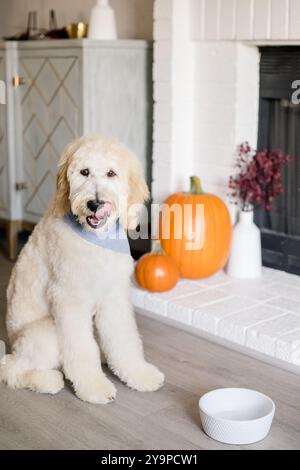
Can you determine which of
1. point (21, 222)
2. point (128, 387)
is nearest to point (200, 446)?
point (128, 387)

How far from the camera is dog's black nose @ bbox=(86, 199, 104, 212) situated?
2.21 metres

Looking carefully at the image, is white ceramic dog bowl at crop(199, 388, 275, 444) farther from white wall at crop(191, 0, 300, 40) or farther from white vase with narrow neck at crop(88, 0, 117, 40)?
white vase with narrow neck at crop(88, 0, 117, 40)

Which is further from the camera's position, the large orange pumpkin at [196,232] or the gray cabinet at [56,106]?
the gray cabinet at [56,106]

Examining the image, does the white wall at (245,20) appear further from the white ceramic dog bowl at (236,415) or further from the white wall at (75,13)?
the white ceramic dog bowl at (236,415)

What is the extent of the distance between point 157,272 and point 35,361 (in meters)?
0.96

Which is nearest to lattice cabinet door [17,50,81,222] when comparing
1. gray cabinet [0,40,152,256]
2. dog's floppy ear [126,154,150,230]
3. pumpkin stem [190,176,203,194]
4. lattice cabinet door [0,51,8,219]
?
gray cabinet [0,40,152,256]

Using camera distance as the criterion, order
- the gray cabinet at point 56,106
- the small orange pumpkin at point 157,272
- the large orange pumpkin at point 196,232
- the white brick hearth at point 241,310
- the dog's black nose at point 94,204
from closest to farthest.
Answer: the dog's black nose at point 94,204, the white brick hearth at point 241,310, the small orange pumpkin at point 157,272, the large orange pumpkin at point 196,232, the gray cabinet at point 56,106

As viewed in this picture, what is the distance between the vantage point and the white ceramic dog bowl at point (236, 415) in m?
2.09

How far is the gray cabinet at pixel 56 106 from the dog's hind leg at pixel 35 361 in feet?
5.42

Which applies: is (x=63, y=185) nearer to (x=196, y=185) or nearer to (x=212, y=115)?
(x=196, y=185)

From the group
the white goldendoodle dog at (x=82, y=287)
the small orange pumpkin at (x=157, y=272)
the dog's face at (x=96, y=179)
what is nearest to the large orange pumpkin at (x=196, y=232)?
the small orange pumpkin at (x=157, y=272)

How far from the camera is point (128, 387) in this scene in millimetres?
2518
